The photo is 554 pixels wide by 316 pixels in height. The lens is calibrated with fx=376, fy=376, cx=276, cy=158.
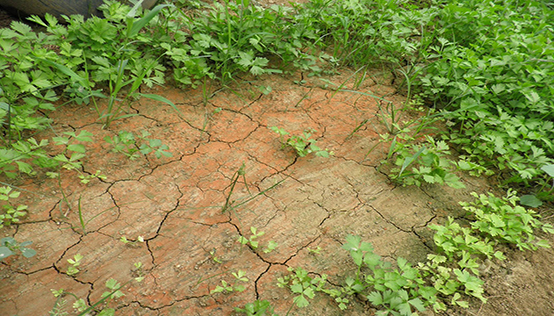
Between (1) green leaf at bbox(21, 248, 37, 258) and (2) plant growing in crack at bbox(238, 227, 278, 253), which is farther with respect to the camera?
(2) plant growing in crack at bbox(238, 227, 278, 253)

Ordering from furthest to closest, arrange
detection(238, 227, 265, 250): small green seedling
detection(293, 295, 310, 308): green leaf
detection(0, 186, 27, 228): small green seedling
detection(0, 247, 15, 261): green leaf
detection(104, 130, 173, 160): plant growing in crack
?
detection(104, 130, 173, 160): plant growing in crack < detection(238, 227, 265, 250): small green seedling < detection(0, 186, 27, 228): small green seedling < detection(293, 295, 310, 308): green leaf < detection(0, 247, 15, 261): green leaf

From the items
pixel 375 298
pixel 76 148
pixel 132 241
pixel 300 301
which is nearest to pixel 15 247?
pixel 132 241

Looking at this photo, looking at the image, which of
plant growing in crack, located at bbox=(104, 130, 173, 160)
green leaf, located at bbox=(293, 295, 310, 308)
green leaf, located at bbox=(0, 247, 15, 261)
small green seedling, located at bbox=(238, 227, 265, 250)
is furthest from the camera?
plant growing in crack, located at bbox=(104, 130, 173, 160)

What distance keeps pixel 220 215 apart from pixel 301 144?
2.65 ft

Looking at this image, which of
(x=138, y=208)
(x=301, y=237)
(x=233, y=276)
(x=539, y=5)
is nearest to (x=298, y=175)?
(x=301, y=237)

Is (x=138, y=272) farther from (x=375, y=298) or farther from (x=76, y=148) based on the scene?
(x=375, y=298)

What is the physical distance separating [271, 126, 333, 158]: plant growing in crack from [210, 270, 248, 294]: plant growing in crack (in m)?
1.01

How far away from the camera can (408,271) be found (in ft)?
6.42

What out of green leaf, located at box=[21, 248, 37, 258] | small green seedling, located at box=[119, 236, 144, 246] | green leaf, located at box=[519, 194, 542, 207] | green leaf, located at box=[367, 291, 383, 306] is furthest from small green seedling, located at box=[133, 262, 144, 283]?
green leaf, located at box=[519, 194, 542, 207]

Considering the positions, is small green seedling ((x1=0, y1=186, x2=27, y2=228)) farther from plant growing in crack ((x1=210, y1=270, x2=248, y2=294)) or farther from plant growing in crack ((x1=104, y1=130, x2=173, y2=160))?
plant growing in crack ((x1=210, y1=270, x2=248, y2=294))

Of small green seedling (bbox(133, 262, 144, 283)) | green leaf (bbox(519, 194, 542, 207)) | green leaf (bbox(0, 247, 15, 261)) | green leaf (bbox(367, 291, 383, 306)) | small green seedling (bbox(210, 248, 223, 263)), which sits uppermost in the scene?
green leaf (bbox(0, 247, 15, 261))

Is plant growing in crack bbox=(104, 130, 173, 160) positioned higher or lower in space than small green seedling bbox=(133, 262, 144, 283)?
higher

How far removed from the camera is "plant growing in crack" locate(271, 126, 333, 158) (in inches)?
104

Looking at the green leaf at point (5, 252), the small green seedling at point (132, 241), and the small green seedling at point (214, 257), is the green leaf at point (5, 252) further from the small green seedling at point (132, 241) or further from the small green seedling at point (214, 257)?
the small green seedling at point (214, 257)
